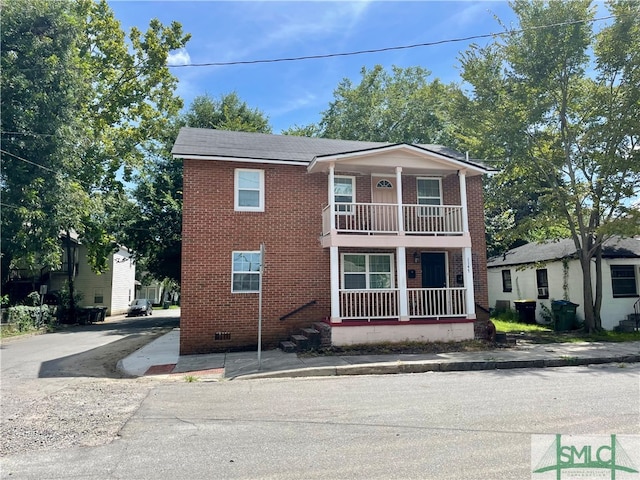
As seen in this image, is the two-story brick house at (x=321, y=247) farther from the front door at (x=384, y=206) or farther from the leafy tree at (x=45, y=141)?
the leafy tree at (x=45, y=141)

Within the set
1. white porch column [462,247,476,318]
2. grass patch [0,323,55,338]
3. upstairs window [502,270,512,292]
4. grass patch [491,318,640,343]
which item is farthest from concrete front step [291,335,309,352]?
grass patch [0,323,55,338]

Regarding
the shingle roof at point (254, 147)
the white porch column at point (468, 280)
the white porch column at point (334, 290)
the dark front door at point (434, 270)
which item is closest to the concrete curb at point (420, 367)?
the white porch column at point (334, 290)

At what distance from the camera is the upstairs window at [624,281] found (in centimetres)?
1775

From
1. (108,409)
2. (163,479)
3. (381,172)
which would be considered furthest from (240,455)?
(381,172)

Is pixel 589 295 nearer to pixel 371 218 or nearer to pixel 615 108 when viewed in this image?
pixel 615 108

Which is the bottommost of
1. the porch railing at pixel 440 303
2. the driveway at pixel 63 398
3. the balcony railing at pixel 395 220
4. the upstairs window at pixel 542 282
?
the driveway at pixel 63 398

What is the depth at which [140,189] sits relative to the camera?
26609mm

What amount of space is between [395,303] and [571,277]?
9.30 meters

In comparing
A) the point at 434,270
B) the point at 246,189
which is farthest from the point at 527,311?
the point at 246,189

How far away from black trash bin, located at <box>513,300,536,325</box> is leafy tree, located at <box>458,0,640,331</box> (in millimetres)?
3786

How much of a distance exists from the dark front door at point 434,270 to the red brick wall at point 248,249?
1.54 feet

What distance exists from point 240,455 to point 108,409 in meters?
3.16

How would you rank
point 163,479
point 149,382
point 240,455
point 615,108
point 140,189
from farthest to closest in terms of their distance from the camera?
point 140,189
point 615,108
point 149,382
point 240,455
point 163,479

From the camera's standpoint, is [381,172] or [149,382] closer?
[149,382]
